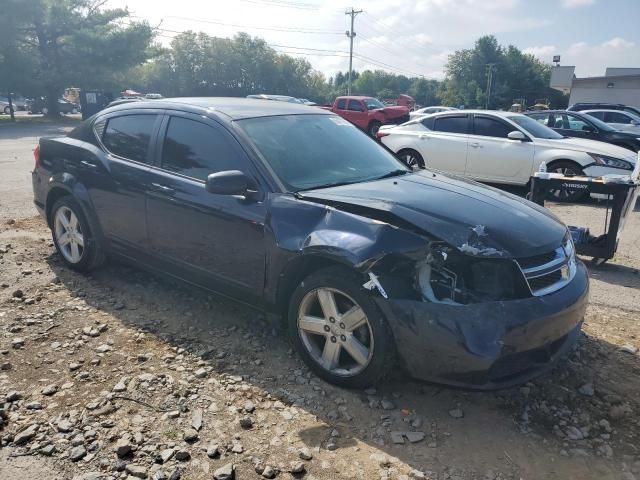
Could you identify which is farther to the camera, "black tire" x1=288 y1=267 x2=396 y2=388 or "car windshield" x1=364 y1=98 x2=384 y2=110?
"car windshield" x1=364 y1=98 x2=384 y2=110

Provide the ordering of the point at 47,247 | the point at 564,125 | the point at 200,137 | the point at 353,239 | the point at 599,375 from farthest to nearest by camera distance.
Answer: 1. the point at 564,125
2. the point at 47,247
3. the point at 200,137
4. the point at 599,375
5. the point at 353,239

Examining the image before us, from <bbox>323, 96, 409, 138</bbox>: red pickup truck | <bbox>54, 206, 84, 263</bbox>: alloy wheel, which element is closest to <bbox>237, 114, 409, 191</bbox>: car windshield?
<bbox>54, 206, 84, 263</bbox>: alloy wheel

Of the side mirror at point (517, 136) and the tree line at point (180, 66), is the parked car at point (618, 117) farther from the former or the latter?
the tree line at point (180, 66)

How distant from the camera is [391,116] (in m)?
21.3

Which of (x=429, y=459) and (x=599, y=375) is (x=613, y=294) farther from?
(x=429, y=459)

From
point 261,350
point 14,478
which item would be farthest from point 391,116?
point 14,478

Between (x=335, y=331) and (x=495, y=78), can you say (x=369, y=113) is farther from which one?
(x=495, y=78)

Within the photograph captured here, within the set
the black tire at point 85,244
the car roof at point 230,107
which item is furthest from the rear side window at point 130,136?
the black tire at point 85,244

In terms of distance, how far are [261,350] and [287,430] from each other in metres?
0.89

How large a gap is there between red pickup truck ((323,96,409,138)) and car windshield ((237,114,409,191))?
56.1 feet

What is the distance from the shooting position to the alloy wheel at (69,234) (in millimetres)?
4809

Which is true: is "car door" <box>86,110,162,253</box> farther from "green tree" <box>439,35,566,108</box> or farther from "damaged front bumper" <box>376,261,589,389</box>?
"green tree" <box>439,35,566,108</box>

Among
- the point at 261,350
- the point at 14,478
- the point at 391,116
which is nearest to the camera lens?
the point at 14,478

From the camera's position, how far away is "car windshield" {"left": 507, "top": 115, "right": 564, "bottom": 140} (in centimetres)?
936
